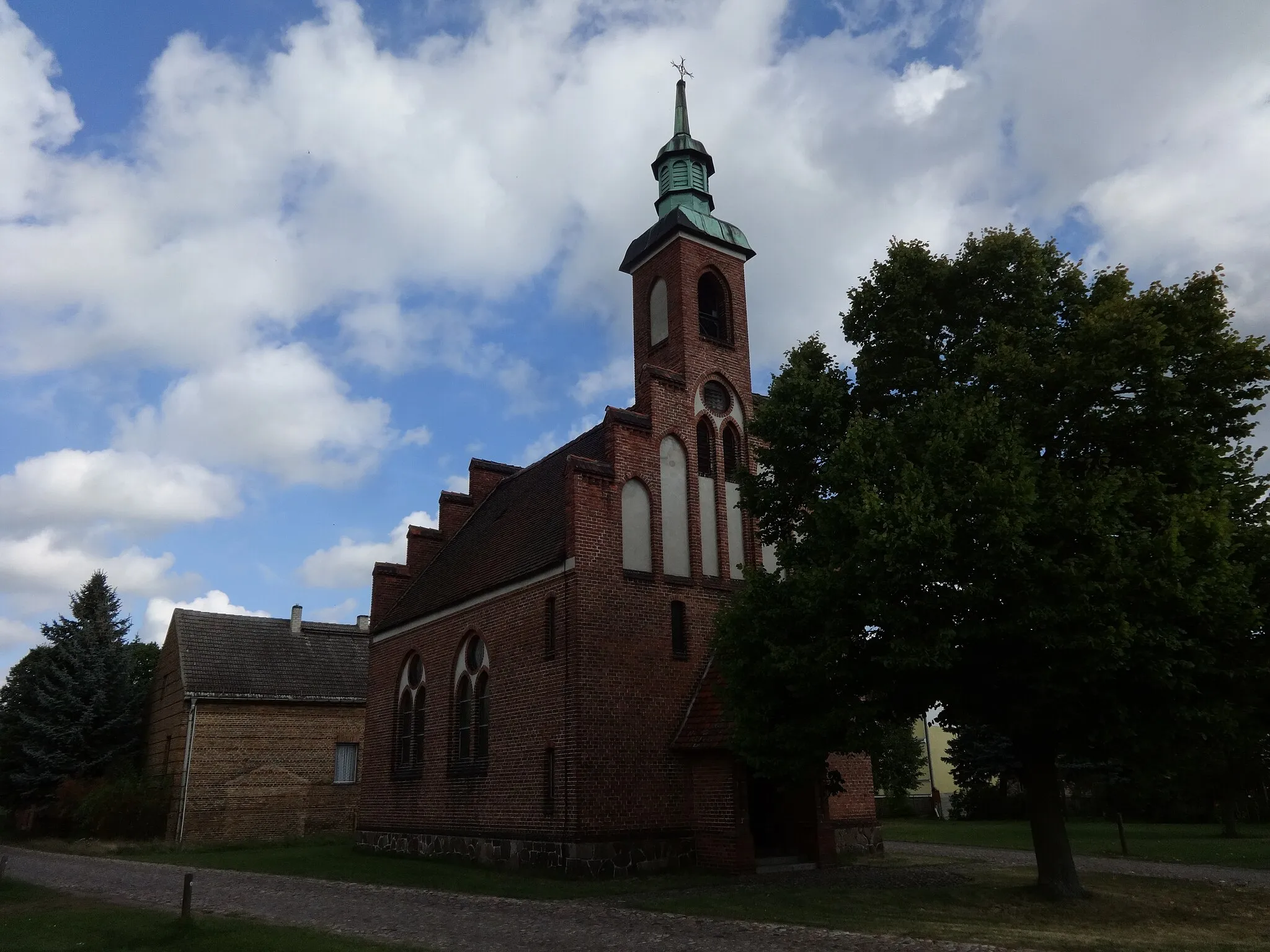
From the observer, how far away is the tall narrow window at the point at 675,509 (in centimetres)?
2153

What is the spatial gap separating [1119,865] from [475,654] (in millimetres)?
15320

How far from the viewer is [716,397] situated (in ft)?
77.5

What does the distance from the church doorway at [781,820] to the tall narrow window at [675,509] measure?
15.9 ft

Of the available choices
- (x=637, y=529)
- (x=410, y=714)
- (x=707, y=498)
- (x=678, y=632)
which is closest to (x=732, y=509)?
(x=707, y=498)

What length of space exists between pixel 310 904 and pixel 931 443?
39.4 ft

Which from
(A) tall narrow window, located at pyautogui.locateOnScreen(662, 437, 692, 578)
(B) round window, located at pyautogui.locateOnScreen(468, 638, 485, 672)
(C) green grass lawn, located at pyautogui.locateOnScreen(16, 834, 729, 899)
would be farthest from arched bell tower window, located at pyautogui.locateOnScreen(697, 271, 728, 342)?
(C) green grass lawn, located at pyautogui.locateOnScreen(16, 834, 729, 899)

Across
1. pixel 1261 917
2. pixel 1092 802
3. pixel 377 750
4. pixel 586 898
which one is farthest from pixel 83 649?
pixel 1092 802

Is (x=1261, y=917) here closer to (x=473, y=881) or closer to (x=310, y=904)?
(x=473, y=881)

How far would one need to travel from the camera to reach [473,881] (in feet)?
59.2

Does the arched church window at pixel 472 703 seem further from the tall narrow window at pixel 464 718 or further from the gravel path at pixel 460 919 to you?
the gravel path at pixel 460 919

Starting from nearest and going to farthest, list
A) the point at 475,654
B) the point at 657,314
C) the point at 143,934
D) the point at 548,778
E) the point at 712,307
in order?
the point at 143,934, the point at 548,778, the point at 475,654, the point at 657,314, the point at 712,307

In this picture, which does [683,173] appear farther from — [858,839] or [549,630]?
Result: [858,839]

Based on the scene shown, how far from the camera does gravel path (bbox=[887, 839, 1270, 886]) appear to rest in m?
18.6

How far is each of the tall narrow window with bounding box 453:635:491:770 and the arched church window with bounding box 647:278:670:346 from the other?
8820 mm
